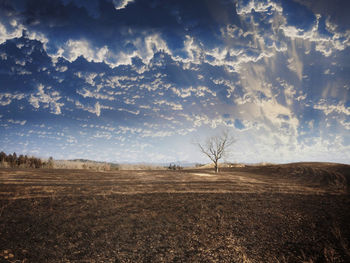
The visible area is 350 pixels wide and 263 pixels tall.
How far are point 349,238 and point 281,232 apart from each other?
1969mm

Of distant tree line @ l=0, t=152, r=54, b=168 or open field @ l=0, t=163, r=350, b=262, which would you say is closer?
open field @ l=0, t=163, r=350, b=262

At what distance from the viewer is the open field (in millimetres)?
5477

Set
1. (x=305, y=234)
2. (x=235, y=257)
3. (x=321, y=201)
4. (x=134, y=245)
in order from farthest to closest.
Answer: (x=321, y=201)
(x=305, y=234)
(x=134, y=245)
(x=235, y=257)

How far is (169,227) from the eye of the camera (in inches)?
281

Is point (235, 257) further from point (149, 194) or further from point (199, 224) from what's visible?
point (149, 194)

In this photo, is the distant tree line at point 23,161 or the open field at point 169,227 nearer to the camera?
the open field at point 169,227

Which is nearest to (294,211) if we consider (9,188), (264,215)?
(264,215)

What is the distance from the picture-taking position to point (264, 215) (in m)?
8.25

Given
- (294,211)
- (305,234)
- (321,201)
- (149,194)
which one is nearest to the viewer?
(305,234)

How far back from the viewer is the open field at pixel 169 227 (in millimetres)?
5477

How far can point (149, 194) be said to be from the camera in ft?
37.6

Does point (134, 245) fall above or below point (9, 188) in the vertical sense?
below

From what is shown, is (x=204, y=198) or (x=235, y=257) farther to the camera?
(x=204, y=198)

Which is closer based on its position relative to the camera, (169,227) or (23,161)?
(169,227)
